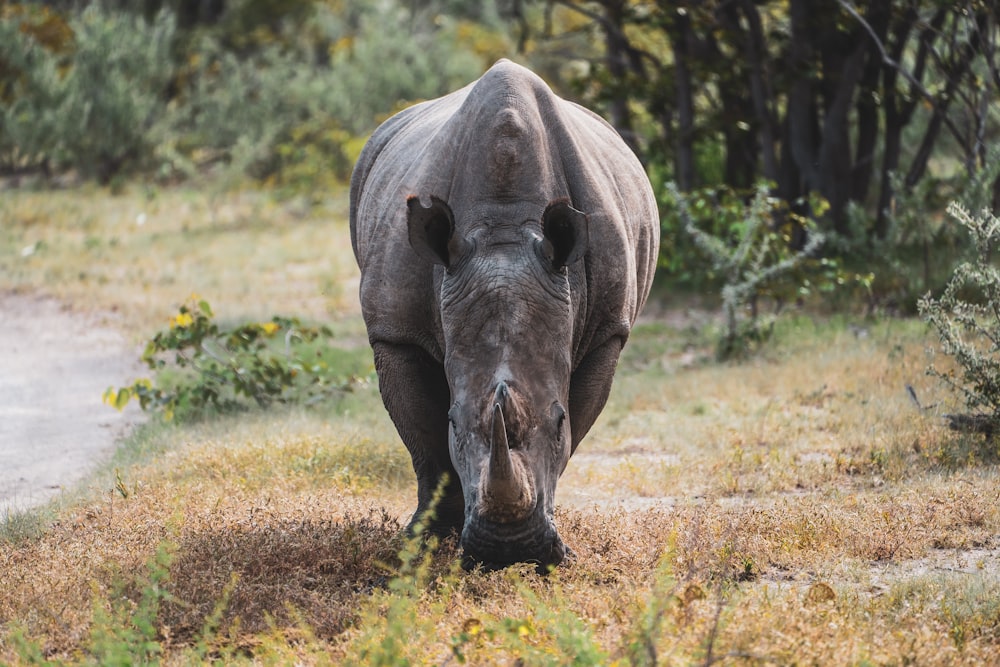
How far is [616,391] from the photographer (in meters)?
8.96

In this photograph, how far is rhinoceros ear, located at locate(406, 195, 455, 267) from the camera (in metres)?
4.42

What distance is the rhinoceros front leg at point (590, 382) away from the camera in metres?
5.03

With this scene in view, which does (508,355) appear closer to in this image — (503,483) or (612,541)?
(503,483)

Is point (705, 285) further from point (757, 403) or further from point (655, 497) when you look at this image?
point (655, 497)

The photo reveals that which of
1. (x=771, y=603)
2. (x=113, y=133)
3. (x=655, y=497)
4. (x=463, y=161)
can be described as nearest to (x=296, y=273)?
(x=113, y=133)

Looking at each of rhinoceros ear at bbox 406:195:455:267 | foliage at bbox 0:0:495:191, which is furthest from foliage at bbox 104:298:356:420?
foliage at bbox 0:0:495:191

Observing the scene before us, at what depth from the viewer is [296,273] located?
14109mm

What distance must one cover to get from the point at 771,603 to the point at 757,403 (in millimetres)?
4159

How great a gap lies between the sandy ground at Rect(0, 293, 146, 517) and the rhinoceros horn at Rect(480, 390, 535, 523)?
3138 mm

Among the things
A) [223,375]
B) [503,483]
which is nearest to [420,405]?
[503,483]

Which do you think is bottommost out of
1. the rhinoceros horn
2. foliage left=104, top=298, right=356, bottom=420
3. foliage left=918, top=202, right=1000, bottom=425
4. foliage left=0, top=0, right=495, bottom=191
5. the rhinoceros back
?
foliage left=0, top=0, right=495, bottom=191

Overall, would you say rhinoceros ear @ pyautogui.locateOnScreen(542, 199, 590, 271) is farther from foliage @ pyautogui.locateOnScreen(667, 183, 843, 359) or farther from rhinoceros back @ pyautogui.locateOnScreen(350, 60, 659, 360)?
foliage @ pyautogui.locateOnScreen(667, 183, 843, 359)

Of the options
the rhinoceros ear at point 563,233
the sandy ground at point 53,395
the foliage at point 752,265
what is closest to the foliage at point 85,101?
the sandy ground at point 53,395

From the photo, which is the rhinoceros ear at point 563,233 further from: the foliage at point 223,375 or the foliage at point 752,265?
the foliage at point 752,265
